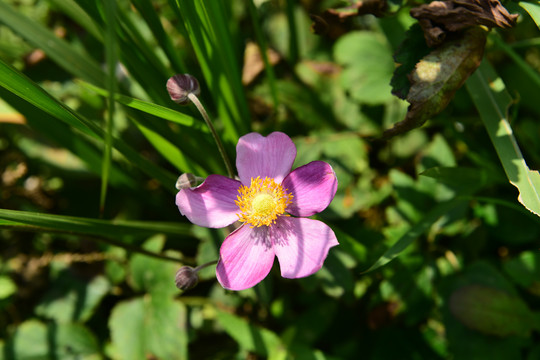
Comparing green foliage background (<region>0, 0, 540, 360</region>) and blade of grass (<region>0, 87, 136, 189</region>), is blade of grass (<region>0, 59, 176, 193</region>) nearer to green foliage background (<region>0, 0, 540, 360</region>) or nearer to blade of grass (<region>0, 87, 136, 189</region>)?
green foliage background (<region>0, 0, 540, 360</region>)

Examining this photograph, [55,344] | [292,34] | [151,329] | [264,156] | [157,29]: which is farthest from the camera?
[292,34]

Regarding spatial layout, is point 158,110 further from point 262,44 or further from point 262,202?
point 262,44

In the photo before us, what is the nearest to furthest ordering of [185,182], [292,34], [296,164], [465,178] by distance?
[185,182] → [465,178] → [296,164] → [292,34]

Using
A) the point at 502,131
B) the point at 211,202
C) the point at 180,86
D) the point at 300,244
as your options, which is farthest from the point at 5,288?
the point at 502,131

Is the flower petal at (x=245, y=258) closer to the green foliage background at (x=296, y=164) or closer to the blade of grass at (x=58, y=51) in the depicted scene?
the green foliage background at (x=296, y=164)

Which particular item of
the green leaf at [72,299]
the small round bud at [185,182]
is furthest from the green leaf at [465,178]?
the green leaf at [72,299]

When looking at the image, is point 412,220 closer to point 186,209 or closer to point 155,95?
point 186,209

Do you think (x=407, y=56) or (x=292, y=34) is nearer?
(x=407, y=56)
